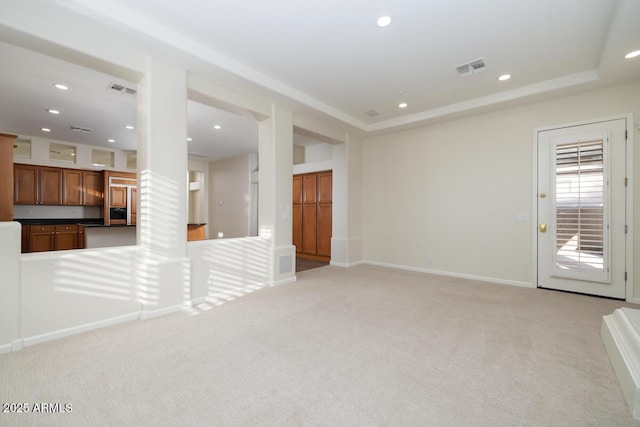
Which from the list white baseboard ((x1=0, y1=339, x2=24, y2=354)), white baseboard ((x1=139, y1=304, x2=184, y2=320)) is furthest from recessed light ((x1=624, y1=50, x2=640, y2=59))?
white baseboard ((x1=0, y1=339, x2=24, y2=354))

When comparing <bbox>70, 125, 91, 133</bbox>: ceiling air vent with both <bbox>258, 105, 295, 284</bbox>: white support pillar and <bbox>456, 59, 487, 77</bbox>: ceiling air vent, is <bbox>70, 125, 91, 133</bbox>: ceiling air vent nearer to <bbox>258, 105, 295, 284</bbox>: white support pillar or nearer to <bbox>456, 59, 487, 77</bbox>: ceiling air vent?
<bbox>258, 105, 295, 284</bbox>: white support pillar

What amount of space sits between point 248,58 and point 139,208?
2128mm

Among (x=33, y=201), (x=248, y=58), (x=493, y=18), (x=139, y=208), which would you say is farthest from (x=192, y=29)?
(x=33, y=201)

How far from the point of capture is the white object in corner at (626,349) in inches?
65.1

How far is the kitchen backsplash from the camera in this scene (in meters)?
6.62

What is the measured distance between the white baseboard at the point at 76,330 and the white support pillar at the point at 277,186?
195cm

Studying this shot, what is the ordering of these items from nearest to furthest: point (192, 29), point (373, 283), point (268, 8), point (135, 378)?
point (135, 378) → point (268, 8) → point (192, 29) → point (373, 283)

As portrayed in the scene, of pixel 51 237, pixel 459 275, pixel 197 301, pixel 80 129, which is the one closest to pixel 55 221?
pixel 51 237

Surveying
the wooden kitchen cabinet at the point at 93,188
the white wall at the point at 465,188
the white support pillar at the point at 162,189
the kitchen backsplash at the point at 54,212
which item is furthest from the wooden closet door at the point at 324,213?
the kitchen backsplash at the point at 54,212

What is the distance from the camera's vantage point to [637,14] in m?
2.41

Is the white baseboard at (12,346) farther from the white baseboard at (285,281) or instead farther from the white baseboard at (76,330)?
the white baseboard at (285,281)

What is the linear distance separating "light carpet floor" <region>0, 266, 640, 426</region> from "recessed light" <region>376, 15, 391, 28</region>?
2.98 m

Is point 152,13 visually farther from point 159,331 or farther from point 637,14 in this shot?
point 637,14

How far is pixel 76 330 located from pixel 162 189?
1.51 metres
